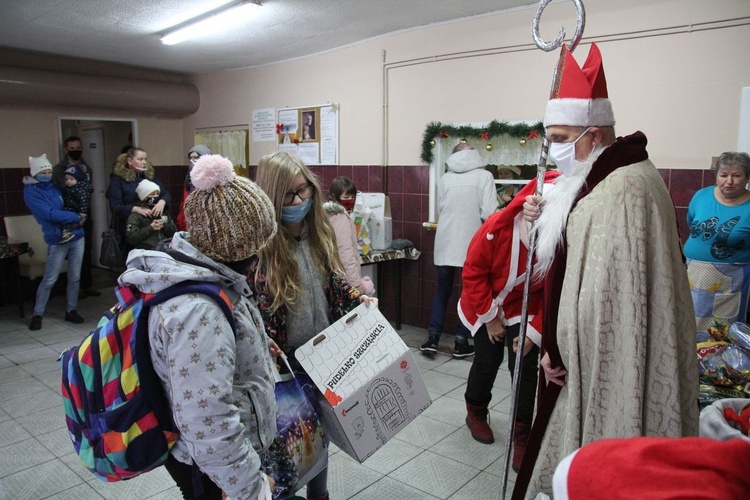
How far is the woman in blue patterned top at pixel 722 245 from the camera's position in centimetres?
313

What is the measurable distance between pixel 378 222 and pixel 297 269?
282 centimetres

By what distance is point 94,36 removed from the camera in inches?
192

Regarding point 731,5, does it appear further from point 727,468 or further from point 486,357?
point 727,468

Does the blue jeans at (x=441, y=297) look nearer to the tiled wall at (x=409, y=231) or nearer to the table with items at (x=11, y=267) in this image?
the tiled wall at (x=409, y=231)

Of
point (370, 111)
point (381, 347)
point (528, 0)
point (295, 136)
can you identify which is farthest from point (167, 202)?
point (381, 347)

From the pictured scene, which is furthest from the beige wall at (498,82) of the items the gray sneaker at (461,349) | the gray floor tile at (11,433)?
the gray floor tile at (11,433)

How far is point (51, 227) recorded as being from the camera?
4.89 metres

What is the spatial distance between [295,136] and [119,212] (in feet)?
6.03

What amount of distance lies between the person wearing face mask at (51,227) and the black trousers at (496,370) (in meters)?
3.92

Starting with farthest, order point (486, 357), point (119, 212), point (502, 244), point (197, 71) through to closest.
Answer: point (197, 71) → point (119, 212) → point (486, 357) → point (502, 244)

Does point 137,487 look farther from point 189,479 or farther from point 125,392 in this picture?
point 125,392

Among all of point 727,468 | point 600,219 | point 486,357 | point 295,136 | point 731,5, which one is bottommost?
point 486,357

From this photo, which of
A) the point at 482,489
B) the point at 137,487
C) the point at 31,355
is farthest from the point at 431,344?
the point at 31,355

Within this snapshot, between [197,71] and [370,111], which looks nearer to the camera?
[370,111]
